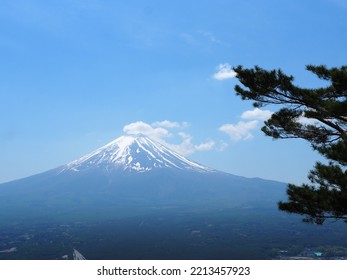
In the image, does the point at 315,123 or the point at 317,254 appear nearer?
the point at 315,123

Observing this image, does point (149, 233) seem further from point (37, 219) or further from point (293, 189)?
point (293, 189)

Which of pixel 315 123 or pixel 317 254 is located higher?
pixel 315 123

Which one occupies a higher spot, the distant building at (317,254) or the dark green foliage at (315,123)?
the dark green foliage at (315,123)

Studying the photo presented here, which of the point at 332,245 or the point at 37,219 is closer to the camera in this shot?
the point at 332,245

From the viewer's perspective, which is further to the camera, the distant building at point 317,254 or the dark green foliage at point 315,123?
the distant building at point 317,254

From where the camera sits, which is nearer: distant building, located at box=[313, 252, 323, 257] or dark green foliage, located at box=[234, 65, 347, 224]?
dark green foliage, located at box=[234, 65, 347, 224]

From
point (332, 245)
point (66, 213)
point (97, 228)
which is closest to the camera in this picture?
point (332, 245)

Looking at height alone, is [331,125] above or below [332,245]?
above

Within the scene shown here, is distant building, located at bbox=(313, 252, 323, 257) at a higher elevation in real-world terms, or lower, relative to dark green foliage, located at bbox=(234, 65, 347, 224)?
lower

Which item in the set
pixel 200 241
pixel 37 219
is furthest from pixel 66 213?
pixel 200 241

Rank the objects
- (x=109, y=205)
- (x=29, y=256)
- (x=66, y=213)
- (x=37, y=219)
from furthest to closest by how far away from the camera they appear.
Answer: (x=109, y=205) < (x=66, y=213) < (x=37, y=219) < (x=29, y=256)
